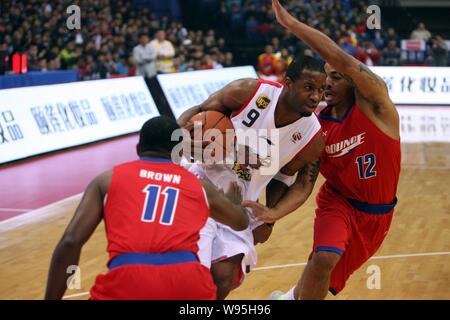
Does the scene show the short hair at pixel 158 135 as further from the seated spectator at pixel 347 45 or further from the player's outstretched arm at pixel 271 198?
the seated spectator at pixel 347 45

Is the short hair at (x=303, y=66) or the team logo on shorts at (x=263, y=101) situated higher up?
the short hair at (x=303, y=66)

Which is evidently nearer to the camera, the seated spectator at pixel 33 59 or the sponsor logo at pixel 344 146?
the sponsor logo at pixel 344 146

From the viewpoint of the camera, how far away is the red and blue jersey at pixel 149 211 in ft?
13.1

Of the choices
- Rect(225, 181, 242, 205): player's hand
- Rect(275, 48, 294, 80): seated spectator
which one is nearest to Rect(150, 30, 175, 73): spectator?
Rect(275, 48, 294, 80): seated spectator

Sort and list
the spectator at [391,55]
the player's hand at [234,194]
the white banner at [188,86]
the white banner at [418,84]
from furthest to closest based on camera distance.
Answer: the spectator at [391,55], the white banner at [418,84], the white banner at [188,86], the player's hand at [234,194]

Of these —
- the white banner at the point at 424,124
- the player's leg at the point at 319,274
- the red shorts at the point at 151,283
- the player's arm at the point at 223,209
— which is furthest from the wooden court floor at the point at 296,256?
the white banner at the point at 424,124

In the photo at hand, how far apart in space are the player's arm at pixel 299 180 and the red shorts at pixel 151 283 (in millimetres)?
1585

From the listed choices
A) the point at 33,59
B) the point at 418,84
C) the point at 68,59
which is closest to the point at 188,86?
the point at 68,59

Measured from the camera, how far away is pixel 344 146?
19.1 ft

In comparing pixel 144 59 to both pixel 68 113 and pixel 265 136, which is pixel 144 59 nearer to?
pixel 68 113

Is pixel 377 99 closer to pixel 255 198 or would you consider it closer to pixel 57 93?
pixel 255 198

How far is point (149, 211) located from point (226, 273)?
1.48 m

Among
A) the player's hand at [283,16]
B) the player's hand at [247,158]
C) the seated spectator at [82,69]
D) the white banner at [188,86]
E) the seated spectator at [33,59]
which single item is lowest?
the white banner at [188,86]

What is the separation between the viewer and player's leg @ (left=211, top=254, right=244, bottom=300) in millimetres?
5344
